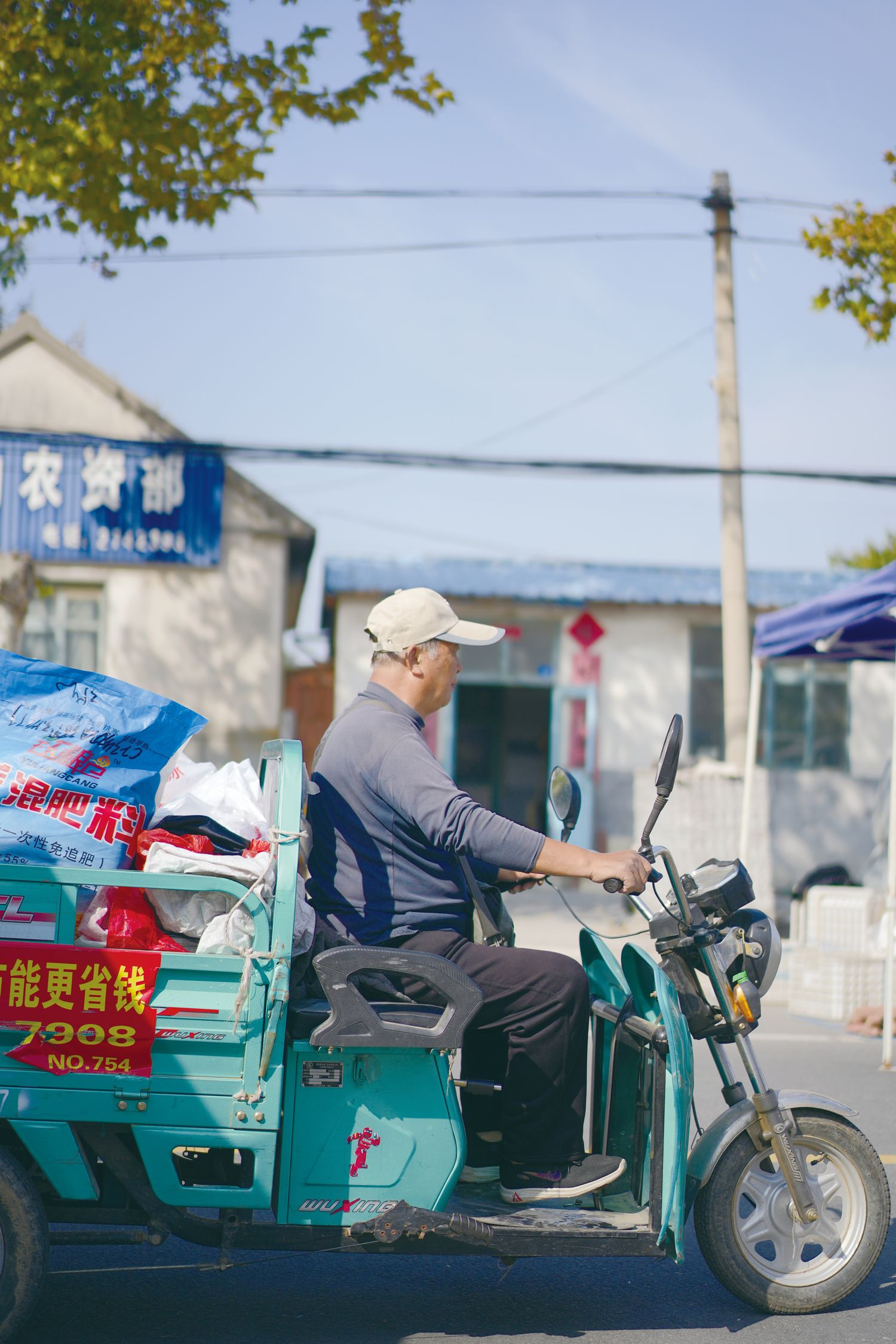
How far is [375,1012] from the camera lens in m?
3.06

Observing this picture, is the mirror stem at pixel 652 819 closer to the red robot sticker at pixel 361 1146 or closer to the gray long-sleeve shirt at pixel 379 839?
the gray long-sleeve shirt at pixel 379 839

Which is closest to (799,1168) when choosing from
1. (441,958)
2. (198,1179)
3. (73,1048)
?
(441,958)

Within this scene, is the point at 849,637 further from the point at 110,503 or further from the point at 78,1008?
the point at 110,503

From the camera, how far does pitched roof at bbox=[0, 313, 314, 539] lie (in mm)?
15594

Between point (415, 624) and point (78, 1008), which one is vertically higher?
point (415, 624)

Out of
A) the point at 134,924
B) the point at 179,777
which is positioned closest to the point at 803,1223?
the point at 134,924

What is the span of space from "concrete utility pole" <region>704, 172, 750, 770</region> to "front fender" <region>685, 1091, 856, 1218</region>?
27.4ft

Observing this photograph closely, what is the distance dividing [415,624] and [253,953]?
A: 40.5 inches

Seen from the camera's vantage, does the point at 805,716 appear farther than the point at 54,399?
Yes

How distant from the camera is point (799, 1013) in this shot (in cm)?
833

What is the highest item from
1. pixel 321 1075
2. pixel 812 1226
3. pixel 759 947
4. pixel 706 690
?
pixel 706 690

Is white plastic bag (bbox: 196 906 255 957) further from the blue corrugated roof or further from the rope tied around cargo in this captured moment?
the blue corrugated roof

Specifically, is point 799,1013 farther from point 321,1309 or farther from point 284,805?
point 284,805

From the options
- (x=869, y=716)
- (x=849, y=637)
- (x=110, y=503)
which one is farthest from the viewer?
(x=869, y=716)
